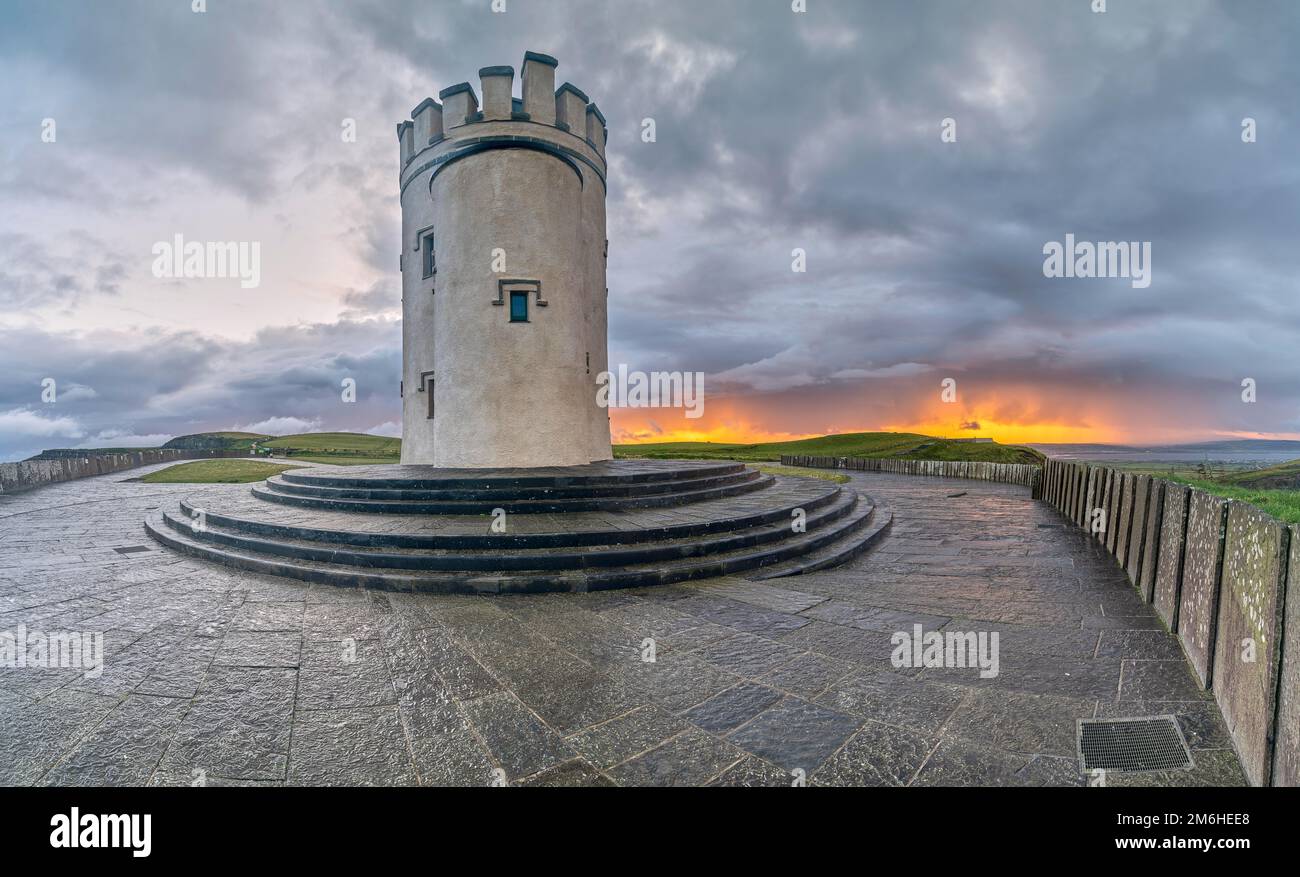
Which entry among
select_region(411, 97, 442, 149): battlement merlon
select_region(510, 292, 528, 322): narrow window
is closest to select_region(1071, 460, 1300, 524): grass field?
select_region(510, 292, 528, 322): narrow window

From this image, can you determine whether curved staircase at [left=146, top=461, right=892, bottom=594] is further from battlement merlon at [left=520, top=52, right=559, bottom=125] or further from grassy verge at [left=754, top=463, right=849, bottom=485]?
battlement merlon at [left=520, top=52, right=559, bottom=125]

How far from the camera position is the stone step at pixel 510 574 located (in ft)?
20.5

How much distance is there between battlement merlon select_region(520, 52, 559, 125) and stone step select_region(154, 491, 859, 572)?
42.3ft

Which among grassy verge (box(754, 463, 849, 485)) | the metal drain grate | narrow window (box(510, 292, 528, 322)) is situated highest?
narrow window (box(510, 292, 528, 322))

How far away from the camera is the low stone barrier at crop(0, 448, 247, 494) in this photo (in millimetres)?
18812

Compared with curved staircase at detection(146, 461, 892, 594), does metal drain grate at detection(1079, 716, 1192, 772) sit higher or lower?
lower

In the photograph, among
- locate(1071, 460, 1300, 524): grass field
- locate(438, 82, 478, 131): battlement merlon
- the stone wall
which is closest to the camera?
the stone wall

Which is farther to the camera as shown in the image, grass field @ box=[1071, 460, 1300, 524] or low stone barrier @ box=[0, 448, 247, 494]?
low stone barrier @ box=[0, 448, 247, 494]

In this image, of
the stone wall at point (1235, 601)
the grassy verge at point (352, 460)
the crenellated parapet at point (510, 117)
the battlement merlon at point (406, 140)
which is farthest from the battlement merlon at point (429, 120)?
the stone wall at point (1235, 601)

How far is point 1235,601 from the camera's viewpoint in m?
3.46

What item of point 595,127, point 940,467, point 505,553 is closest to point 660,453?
point 940,467

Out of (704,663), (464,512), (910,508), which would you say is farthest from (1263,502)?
(464,512)

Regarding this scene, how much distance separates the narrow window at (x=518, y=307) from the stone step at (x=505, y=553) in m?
7.84

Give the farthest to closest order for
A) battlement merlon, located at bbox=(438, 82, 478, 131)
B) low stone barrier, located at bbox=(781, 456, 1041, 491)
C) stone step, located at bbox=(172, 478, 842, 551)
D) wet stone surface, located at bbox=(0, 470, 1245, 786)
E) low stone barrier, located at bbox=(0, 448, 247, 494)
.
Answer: low stone barrier, located at bbox=(781, 456, 1041, 491) < low stone barrier, located at bbox=(0, 448, 247, 494) < battlement merlon, located at bbox=(438, 82, 478, 131) < stone step, located at bbox=(172, 478, 842, 551) < wet stone surface, located at bbox=(0, 470, 1245, 786)
